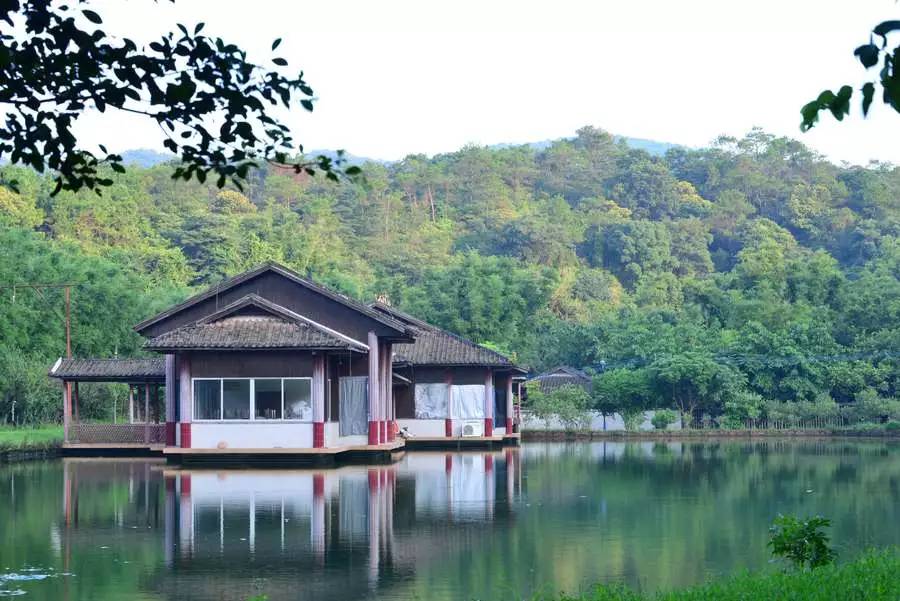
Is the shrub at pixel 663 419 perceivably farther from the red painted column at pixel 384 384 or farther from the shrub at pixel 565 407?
the red painted column at pixel 384 384

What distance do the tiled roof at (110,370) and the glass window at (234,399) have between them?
19.1 feet

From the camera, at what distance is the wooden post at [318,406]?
30.4 m

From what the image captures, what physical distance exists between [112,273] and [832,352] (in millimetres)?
27736

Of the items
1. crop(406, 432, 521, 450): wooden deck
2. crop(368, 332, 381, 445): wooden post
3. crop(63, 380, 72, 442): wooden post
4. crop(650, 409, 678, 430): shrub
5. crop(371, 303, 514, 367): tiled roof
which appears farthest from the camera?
crop(650, 409, 678, 430): shrub

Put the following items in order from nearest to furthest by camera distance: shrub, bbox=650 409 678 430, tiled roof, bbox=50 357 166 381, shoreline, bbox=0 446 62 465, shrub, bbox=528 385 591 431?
shoreline, bbox=0 446 62 465
tiled roof, bbox=50 357 166 381
shrub, bbox=650 409 678 430
shrub, bbox=528 385 591 431

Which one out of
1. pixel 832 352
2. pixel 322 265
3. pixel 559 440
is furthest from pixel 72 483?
pixel 322 265

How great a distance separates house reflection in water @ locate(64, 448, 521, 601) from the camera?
12836 millimetres

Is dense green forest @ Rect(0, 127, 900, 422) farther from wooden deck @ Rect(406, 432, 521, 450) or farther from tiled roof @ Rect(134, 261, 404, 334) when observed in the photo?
wooden deck @ Rect(406, 432, 521, 450)

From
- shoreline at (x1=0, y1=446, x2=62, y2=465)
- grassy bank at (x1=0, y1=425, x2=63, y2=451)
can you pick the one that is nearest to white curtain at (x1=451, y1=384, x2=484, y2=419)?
grassy bank at (x1=0, y1=425, x2=63, y2=451)

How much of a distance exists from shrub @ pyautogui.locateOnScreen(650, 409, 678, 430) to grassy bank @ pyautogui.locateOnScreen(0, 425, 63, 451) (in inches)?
828

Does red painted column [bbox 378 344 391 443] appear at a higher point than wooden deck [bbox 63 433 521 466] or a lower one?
higher

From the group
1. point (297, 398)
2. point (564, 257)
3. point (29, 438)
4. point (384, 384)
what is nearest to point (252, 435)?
point (297, 398)

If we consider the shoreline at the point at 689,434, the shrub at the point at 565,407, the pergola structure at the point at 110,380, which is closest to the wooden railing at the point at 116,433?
the pergola structure at the point at 110,380

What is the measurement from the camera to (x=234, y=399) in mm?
30688
